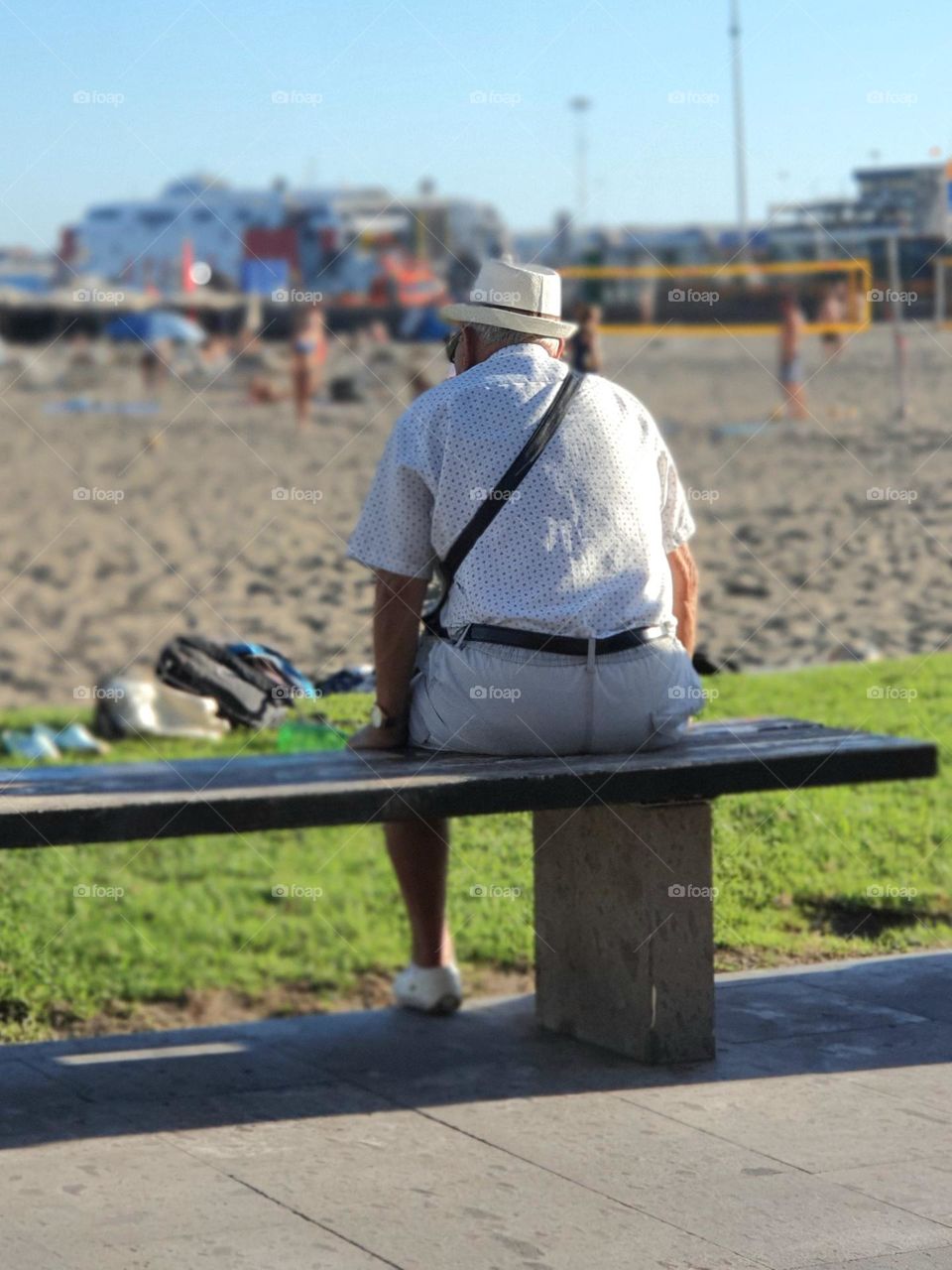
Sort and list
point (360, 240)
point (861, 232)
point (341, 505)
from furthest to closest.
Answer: point (360, 240) → point (341, 505) → point (861, 232)

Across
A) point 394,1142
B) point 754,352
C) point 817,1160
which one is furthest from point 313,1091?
point 754,352

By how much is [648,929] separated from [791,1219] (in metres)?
0.91

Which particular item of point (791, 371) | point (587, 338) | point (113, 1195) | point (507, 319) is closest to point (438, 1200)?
point (113, 1195)

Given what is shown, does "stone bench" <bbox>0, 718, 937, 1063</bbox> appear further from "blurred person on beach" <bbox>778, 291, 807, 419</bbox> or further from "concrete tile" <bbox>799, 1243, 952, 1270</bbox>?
"blurred person on beach" <bbox>778, 291, 807, 419</bbox>

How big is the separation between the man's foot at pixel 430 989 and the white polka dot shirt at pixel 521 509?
854 mm

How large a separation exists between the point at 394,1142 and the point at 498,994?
1.50 meters

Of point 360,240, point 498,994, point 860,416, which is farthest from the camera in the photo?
point 360,240

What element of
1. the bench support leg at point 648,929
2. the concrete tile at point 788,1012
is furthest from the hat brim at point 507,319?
the concrete tile at point 788,1012

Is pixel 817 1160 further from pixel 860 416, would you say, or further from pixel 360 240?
pixel 360 240

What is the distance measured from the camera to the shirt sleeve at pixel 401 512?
12.6 feet

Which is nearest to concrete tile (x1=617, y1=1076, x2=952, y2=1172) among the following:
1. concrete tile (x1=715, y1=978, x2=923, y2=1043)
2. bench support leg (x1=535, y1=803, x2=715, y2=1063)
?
bench support leg (x1=535, y1=803, x2=715, y2=1063)

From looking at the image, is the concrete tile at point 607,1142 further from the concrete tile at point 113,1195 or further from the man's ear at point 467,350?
the man's ear at point 467,350

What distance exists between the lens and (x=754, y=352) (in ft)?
112

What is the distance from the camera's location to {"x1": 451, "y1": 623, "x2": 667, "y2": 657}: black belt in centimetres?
381
